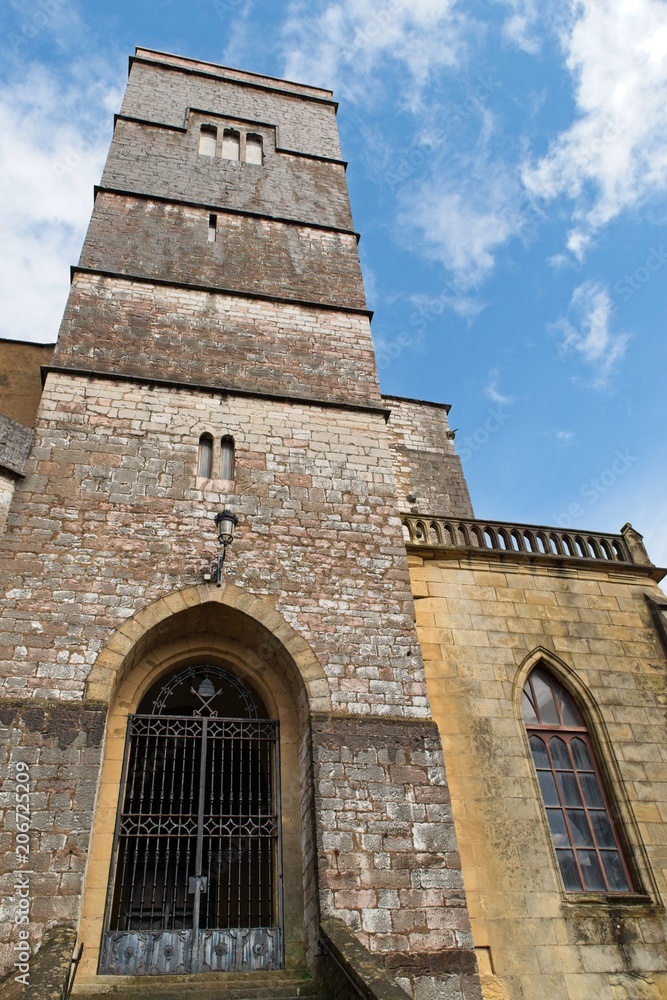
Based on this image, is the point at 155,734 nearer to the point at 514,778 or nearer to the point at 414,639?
the point at 414,639

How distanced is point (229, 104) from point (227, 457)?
9.67 meters

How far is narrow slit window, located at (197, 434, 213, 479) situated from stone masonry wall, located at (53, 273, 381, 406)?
0.87 metres

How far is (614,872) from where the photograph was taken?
7320 mm

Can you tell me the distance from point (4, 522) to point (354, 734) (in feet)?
12.8

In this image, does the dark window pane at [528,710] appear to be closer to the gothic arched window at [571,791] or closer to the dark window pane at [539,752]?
the gothic arched window at [571,791]

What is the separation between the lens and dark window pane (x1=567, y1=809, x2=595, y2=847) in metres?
7.40

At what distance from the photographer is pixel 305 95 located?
624 inches

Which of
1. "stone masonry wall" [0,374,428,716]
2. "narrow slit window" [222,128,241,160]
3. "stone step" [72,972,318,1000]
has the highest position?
"narrow slit window" [222,128,241,160]

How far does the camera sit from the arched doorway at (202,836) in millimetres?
6023

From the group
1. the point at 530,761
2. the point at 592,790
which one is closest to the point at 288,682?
the point at 530,761

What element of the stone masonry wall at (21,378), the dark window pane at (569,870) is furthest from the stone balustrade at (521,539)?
the stone masonry wall at (21,378)

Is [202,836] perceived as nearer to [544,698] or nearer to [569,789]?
[569,789]

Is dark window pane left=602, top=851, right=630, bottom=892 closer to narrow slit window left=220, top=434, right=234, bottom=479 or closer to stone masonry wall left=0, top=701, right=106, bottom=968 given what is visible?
stone masonry wall left=0, top=701, right=106, bottom=968

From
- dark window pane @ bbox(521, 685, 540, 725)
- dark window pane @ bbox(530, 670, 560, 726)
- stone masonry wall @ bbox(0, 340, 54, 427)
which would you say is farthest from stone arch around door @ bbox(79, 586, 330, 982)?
stone masonry wall @ bbox(0, 340, 54, 427)
